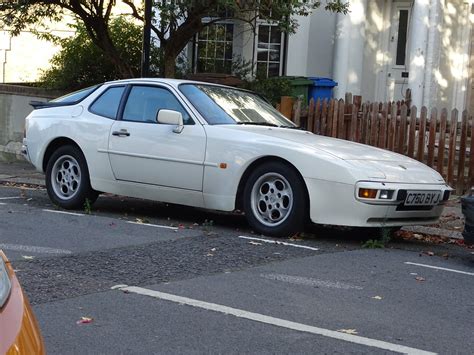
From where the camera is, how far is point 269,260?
24.2ft

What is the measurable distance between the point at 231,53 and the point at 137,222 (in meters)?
9.02

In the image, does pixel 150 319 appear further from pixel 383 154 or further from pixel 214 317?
pixel 383 154

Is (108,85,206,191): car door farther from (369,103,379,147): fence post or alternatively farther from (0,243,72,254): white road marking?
(369,103,379,147): fence post

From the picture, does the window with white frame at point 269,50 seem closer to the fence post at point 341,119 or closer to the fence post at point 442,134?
the fence post at point 341,119

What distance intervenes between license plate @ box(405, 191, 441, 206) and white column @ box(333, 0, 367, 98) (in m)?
8.52

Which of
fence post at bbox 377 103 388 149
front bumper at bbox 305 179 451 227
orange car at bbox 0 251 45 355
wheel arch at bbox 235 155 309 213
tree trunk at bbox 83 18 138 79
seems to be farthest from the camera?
tree trunk at bbox 83 18 138 79

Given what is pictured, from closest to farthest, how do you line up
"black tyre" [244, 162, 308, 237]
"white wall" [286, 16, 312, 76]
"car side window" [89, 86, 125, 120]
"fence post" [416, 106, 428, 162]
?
"black tyre" [244, 162, 308, 237] → "car side window" [89, 86, 125, 120] → "fence post" [416, 106, 428, 162] → "white wall" [286, 16, 312, 76]

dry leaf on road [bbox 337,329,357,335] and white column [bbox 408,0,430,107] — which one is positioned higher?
white column [bbox 408,0,430,107]

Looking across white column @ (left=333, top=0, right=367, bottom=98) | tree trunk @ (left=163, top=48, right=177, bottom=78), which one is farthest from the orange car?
white column @ (left=333, top=0, right=367, bottom=98)

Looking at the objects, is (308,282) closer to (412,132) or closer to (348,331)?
(348,331)

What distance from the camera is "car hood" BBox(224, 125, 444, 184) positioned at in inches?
321

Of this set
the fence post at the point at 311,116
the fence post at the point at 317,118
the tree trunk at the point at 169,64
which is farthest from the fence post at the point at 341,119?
the tree trunk at the point at 169,64

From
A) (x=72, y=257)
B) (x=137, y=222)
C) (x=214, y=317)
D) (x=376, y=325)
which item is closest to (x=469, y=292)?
(x=376, y=325)

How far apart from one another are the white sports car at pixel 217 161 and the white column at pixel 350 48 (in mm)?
6916
